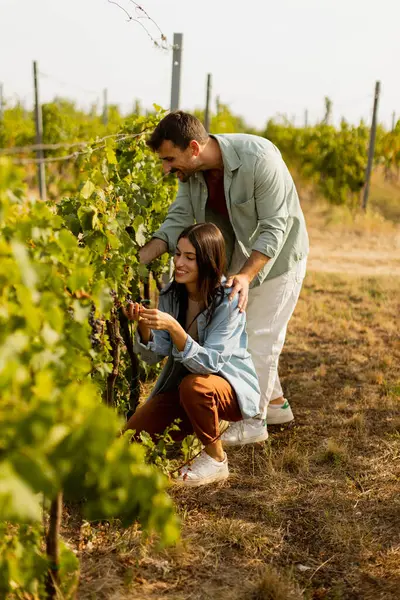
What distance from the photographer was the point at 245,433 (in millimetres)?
3414

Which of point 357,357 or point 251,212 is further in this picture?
point 357,357

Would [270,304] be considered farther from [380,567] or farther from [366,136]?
[366,136]

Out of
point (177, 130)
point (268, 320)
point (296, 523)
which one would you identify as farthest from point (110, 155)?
point (296, 523)

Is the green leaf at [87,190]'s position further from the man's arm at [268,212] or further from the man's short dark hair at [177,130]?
the man's arm at [268,212]

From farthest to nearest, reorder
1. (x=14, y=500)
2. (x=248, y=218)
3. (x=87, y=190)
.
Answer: (x=248, y=218) < (x=87, y=190) < (x=14, y=500)

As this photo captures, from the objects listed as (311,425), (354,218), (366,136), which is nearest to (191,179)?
(311,425)

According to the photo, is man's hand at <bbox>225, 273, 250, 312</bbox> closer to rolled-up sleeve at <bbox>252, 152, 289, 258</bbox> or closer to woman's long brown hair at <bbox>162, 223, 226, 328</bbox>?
woman's long brown hair at <bbox>162, 223, 226, 328</bbox>

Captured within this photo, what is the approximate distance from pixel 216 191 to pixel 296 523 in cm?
155

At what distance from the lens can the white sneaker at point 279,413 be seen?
12.3 ft

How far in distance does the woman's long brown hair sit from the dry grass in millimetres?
800

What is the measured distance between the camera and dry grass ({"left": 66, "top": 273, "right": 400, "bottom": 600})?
236 cm

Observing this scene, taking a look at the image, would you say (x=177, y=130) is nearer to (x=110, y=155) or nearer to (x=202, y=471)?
(x=110, y=155)

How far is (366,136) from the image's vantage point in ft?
44.8

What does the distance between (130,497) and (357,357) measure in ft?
12.2
